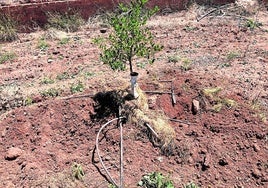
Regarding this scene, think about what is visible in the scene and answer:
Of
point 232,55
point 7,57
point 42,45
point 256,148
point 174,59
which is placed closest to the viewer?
point 256,148

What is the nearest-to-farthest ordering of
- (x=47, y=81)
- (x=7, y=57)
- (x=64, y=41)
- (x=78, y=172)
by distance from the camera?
(x=78, y=172)
(x=47, y=81)
(x=7, y=57)
(x=64, y=41)

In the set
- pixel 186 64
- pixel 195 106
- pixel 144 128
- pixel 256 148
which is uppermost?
pixel 186 64

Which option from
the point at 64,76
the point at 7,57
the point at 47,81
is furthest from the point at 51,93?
the point at 7,57

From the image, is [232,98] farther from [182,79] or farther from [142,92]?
[142,92]

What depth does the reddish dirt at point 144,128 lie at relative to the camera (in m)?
4.59

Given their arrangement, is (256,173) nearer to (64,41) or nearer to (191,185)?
(191,185)

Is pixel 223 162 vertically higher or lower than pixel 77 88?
lower

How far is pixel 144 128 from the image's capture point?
502 centimetres

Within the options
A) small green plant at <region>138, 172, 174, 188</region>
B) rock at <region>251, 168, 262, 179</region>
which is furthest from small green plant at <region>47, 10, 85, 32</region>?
rock at <region>251, 168, 262, 179</region>

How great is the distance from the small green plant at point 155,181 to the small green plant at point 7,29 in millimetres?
5336

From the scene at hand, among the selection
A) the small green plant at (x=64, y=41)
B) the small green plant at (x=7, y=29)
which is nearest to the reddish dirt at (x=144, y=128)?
the small green plant at (x=64, y=41)

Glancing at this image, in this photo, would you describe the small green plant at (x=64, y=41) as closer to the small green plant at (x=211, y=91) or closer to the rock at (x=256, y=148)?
the small green plant at (x=211, y=91)

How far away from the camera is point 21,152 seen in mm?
4848

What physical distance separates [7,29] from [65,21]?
54.3 inches
